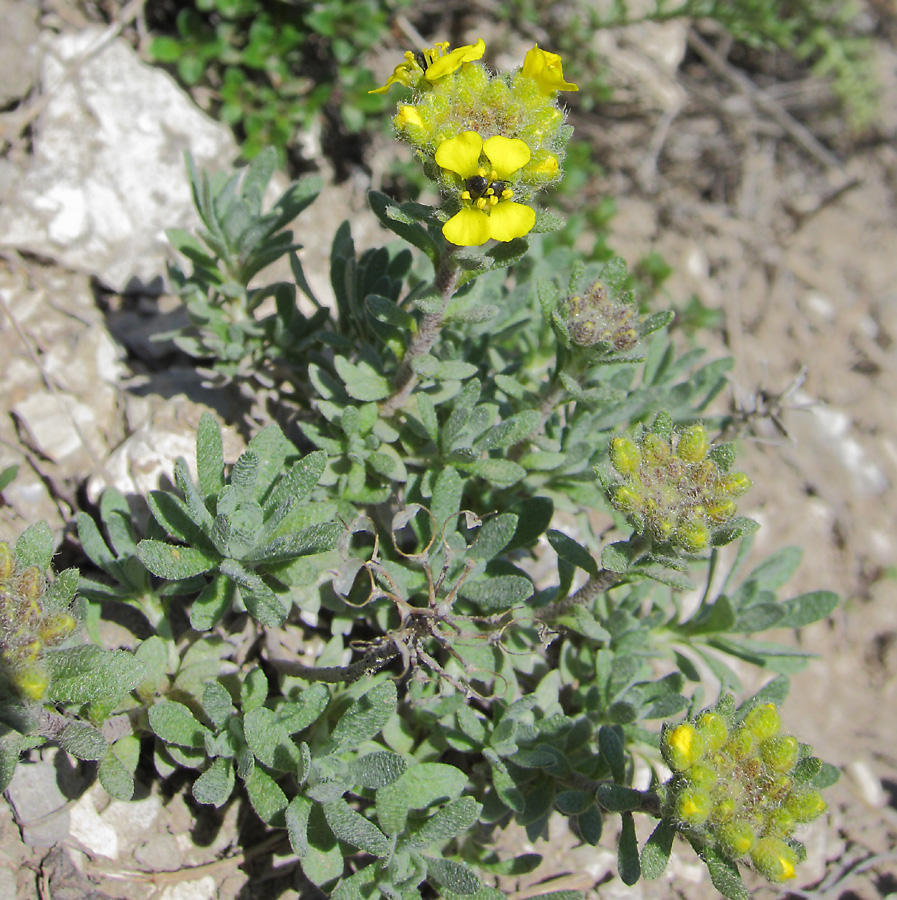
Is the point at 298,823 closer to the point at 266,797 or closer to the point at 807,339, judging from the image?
the point at 266,797

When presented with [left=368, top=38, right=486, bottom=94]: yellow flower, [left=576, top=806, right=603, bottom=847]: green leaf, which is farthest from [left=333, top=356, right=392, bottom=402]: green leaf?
[left=576, top=806, right=603, bottom=847]: green leaf

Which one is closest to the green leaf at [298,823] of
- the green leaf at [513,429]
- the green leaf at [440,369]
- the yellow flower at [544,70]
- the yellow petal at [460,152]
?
the green leaf at [513,429]

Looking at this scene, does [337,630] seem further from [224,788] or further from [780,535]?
[780,535]

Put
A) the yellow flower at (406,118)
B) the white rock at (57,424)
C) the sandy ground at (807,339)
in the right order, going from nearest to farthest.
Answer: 1. the yellow flower at (406,118)
2. the white rock at (57,424)
3. the sandy ground at (807,339)

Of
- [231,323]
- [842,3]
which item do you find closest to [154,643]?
[231,323]

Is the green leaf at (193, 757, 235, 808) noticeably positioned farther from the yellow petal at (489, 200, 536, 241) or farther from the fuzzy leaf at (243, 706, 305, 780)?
the yellow petal at (489, 200, 536, 241)

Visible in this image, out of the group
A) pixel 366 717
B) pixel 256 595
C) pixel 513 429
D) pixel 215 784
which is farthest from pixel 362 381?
pixel 215 784

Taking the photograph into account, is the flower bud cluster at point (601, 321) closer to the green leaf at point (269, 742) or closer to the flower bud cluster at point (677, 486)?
the flower bud cluster at point (677, 486)
